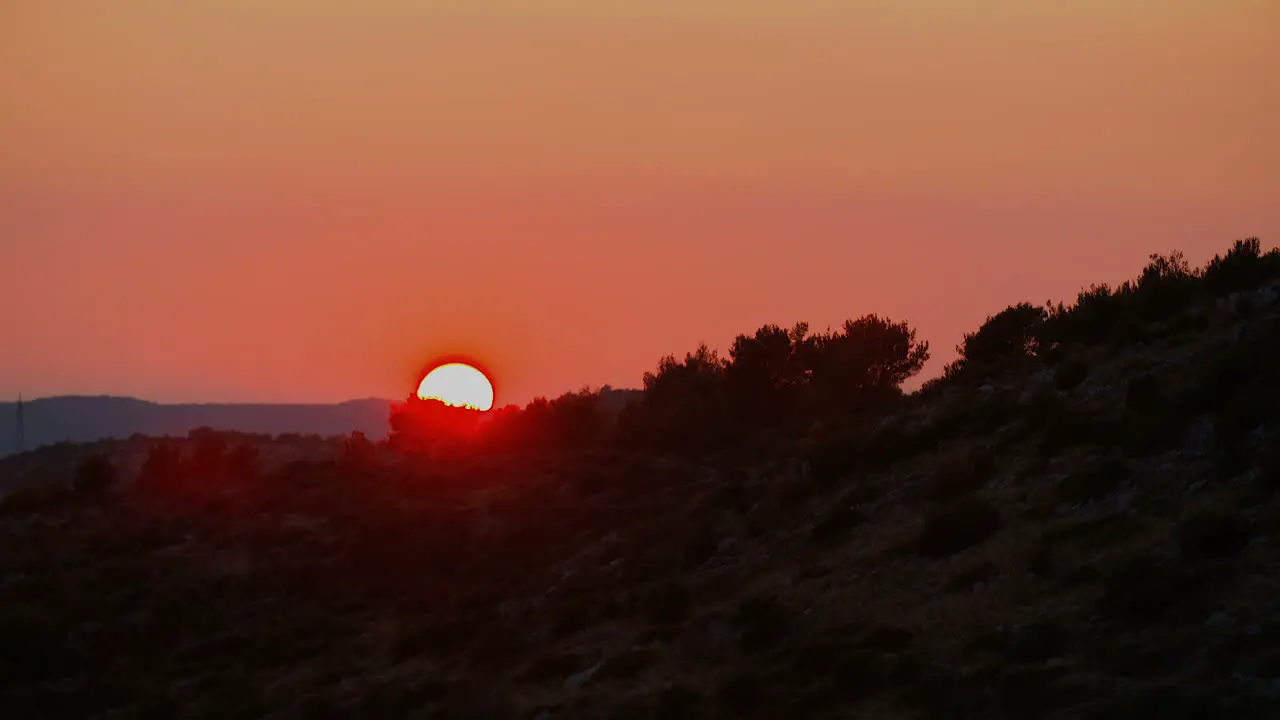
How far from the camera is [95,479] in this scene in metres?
55.3

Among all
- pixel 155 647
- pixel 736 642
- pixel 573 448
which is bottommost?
pixel 736 642

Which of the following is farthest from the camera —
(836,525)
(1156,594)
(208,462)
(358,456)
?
Answer: (208,462)

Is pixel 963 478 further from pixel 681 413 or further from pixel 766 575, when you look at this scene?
pixel 681 413

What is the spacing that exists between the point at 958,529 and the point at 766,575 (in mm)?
4799

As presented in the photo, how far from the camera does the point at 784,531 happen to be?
3331cm

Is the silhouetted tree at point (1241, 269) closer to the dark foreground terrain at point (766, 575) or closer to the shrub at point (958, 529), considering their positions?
the dark foreground terrain at point (766, 575)

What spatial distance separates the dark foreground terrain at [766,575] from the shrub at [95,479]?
276cm

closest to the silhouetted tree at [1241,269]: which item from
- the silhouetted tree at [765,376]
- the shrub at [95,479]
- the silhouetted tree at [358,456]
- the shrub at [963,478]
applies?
the shrub at [963,478]

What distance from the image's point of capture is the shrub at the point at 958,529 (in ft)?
88.2

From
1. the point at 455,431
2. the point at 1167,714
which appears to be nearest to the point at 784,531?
the point at 1167,714

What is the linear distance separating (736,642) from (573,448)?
31.1 meters

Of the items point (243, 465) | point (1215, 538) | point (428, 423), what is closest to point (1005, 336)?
point (1215, 538)

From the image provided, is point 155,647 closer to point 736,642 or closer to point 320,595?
point 320,595

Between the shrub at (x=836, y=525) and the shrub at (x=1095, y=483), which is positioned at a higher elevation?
the shrub at (x=836, y=525)
